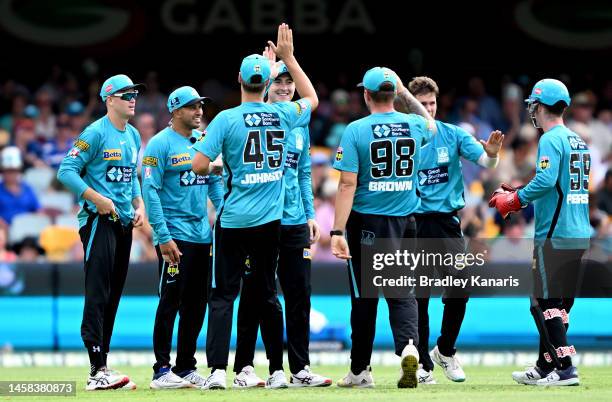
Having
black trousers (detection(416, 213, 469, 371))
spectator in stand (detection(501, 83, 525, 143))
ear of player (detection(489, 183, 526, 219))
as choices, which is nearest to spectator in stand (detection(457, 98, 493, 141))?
spectator in stand (detection(501, 83, 525, 143))

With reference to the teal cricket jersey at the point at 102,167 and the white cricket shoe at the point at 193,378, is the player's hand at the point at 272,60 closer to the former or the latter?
the teal cricket jersey at the point at 102,167

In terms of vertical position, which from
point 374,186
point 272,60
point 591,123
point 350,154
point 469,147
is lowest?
point 374,186

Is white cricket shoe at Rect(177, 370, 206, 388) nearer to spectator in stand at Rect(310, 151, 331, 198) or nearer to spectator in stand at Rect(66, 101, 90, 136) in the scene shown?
spectator in stand at Rect(310, 151, 331, 198)

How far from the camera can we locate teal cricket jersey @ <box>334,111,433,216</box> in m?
9.81

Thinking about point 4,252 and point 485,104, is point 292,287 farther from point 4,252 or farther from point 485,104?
point 485,104

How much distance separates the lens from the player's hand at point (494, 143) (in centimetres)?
1055

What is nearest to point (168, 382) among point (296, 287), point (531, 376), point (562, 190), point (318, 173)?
point (296, 287)

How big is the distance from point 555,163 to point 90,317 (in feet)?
12.7

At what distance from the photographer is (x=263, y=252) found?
9711mm

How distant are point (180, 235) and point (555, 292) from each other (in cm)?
304

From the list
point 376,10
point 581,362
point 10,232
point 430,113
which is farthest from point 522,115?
point 430,113

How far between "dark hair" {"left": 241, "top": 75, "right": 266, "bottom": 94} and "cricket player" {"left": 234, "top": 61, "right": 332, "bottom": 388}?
670mm

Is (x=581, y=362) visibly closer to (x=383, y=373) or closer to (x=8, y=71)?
(x=383, y=373)

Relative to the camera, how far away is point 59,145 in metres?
18.7
